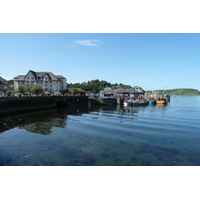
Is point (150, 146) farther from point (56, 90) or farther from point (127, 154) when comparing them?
point (56, 90)

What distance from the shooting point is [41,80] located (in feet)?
310

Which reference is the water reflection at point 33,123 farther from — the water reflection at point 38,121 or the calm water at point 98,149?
the calm water at point 98,149

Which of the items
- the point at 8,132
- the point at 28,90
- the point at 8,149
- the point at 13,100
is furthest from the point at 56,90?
the point at 8,149

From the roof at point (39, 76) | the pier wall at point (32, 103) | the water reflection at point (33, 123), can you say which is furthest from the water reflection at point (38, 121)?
the roof at point (39, 76)

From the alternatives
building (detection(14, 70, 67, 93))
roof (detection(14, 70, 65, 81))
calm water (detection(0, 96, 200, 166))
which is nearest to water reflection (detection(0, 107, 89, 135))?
calm water (detection(0, 96, 200, 166))

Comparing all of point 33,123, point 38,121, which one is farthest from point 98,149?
point 38,121

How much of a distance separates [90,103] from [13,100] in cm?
4083

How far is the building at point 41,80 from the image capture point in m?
Result: 92.8

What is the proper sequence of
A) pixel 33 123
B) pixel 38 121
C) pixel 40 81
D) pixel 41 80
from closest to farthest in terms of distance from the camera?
pixel 33 123 → pixel 38 121 → pixel 41 80 → pixel 40 81

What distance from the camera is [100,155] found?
15055 millimetres

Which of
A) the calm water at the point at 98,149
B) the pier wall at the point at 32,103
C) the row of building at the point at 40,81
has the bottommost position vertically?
the calm water at the point at 98,149

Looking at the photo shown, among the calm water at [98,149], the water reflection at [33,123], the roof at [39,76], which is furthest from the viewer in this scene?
the roof at [39,76]

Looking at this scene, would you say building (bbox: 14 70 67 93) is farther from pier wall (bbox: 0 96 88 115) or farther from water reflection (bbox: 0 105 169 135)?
water reflection (bbox: 0 105 169 135)

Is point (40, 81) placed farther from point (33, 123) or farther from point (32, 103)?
point (33, 123)
